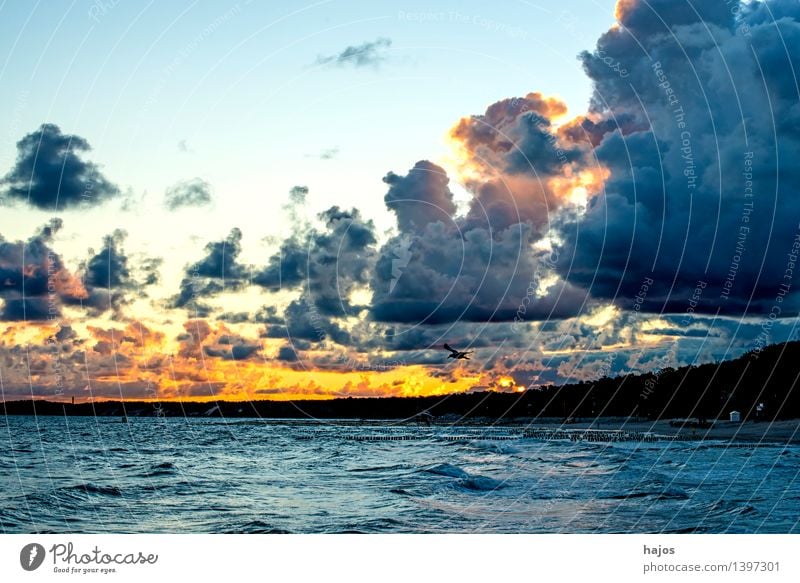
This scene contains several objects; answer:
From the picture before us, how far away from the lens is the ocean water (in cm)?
3009

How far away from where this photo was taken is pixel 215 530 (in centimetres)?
2909

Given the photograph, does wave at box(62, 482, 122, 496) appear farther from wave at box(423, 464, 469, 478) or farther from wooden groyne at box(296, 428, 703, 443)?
wooden groyne at box(296, 428, 703, 443)

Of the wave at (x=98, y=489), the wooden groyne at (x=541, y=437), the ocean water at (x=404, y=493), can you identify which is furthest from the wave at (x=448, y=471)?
the wooden groyne at (x=541, y=437)

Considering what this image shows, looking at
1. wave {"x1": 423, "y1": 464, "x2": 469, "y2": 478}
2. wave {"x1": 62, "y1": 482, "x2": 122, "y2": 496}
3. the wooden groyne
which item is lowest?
the wooden groyne

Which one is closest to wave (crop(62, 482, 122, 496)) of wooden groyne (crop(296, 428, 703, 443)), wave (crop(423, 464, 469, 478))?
wave (crop(423, 464, 469, 478))

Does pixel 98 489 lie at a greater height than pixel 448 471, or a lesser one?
greater

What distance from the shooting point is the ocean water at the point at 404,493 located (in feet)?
98.7

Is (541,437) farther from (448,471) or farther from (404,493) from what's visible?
(404,493)

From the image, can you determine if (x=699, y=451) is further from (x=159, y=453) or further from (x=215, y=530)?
(x=215, y=530)

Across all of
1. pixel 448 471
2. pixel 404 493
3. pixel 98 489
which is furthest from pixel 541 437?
pixel 98 489

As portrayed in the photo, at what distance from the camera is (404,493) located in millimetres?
39438

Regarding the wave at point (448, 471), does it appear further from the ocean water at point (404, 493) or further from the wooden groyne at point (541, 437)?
the wooden groyne at point (541, 437)

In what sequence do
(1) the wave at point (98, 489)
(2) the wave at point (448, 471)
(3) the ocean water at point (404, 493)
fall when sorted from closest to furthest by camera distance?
(3) the ocean water at point (404, 493), (1) the wave at point (98, 489), (2) the wave at point (448, 471)
